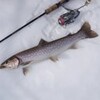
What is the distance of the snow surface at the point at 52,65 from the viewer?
1704mm

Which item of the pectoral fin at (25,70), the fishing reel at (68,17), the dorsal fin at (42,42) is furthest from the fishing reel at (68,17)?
the pectoral fin at (25,70)

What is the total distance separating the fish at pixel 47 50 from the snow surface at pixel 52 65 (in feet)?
0.11

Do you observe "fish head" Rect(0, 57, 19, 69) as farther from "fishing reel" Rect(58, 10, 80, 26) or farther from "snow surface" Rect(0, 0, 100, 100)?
"fishing reel" Rect(58, 10, 80, 26)

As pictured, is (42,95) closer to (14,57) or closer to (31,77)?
(31,77)

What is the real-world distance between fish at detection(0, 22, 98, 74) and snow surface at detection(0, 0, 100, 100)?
0.03 m

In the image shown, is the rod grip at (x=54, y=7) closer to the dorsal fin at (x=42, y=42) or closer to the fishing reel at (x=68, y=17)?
the fishing reel at (x=68, y=17)

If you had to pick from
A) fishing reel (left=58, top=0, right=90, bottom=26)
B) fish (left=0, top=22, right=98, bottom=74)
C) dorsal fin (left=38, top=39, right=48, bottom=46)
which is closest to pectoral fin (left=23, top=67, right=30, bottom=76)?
fish (left=0, top=22, right=98, bottom=74)

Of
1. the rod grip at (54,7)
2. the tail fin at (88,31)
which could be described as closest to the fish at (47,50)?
the tail fin at (88,31)

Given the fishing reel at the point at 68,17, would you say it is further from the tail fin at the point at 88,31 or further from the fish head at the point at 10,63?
the fish head at the point at 10,63

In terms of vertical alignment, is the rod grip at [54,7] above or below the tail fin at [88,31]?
above

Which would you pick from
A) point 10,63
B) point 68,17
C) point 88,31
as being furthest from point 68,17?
point 10,63

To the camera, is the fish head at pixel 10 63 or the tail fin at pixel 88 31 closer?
the fish head at pixel 10 63

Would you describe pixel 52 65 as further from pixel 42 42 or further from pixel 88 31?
pixel 88 31

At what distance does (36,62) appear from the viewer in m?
1.73
